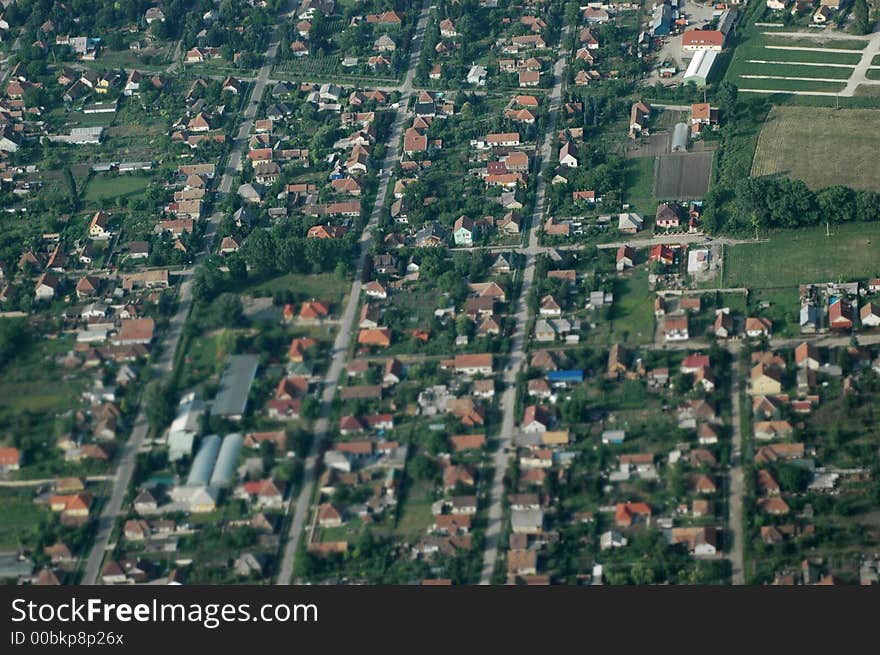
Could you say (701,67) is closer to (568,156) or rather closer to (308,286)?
(568,156)

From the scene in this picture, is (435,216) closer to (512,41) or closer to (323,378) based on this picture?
(323,378)

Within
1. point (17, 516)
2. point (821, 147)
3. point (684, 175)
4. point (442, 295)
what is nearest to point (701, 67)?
point (821, 147)

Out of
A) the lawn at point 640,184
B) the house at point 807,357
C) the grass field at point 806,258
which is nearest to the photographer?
the house at point 807,357

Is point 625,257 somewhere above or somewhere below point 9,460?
above

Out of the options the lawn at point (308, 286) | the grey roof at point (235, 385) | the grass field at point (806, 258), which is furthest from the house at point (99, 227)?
the grass field at point (806, 258)

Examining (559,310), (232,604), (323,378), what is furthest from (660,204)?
(232,604)

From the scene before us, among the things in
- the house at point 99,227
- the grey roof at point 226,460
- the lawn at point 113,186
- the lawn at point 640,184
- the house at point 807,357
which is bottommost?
the lawn at point 113,186

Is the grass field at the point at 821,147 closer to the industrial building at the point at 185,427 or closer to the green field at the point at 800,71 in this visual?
the green field at the point at 800,71
